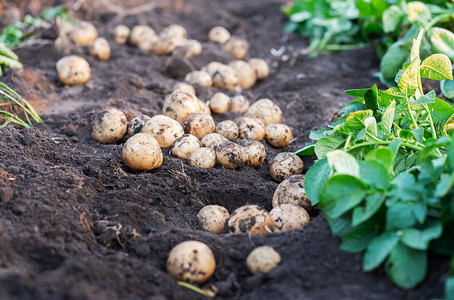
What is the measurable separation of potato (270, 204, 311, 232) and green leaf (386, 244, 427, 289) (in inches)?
30.3

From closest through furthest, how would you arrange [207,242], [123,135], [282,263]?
[282,263] < [207,242] < [123,135]

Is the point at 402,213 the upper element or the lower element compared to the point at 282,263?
upper

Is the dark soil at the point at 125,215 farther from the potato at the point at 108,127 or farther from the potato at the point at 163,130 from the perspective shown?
the potato at the point at 163,130

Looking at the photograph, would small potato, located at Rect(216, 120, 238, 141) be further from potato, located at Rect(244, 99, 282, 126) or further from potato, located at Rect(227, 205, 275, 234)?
potato, located at Rect(227, 205, 275, 234)

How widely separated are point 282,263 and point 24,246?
128cm

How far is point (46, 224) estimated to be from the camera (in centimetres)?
242

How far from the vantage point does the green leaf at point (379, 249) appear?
202 centimetres

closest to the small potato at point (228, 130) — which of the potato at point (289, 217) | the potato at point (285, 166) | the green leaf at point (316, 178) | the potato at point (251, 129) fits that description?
the potato at point (251, 129)

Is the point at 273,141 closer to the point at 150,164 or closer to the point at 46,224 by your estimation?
the point at 150,164

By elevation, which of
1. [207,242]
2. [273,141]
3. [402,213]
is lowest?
[273,141]

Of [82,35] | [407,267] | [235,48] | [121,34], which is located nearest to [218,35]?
[235,48]

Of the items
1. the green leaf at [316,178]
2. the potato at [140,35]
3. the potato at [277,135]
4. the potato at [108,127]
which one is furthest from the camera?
the potato at [140,35]

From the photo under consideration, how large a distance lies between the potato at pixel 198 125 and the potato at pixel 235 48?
2.52 m

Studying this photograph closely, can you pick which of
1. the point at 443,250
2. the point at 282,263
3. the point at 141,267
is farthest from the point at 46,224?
the point at 443,250
